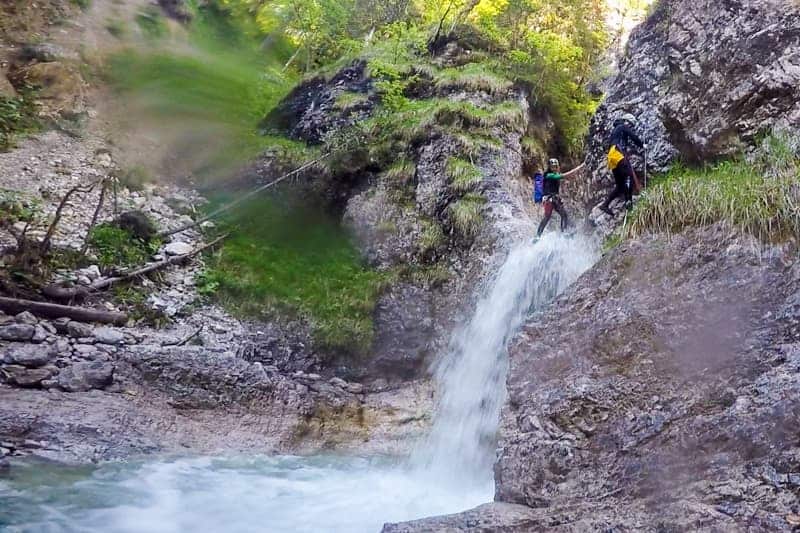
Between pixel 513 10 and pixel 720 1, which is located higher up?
pixel 513 10

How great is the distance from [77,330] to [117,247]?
2.57 meters

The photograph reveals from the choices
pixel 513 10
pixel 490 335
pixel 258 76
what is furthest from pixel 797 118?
pixel 258 76

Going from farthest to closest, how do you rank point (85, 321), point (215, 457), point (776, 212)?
point (85, 321), point (215, 457), point (776, 212)

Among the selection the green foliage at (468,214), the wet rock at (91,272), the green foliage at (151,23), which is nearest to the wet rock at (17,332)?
the wet rock at (91,272)

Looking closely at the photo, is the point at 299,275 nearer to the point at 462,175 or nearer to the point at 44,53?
the point at 462,175

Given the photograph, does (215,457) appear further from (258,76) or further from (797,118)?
(258,76)

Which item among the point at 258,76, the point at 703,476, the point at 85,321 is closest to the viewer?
the point at 703,476

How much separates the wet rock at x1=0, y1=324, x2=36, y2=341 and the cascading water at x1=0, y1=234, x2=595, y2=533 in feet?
7.08

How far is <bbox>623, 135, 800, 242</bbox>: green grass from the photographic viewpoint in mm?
5517

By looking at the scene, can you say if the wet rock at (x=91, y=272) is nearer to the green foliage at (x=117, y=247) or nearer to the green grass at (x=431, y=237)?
the green foliage at (x=117, y=247)

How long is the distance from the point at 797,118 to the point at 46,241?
10486 millimetres

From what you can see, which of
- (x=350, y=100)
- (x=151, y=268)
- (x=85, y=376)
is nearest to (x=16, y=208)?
(x=151, y=268)

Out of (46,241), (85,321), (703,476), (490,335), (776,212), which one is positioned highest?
(46,241)

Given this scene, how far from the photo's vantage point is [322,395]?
9.45 metres
